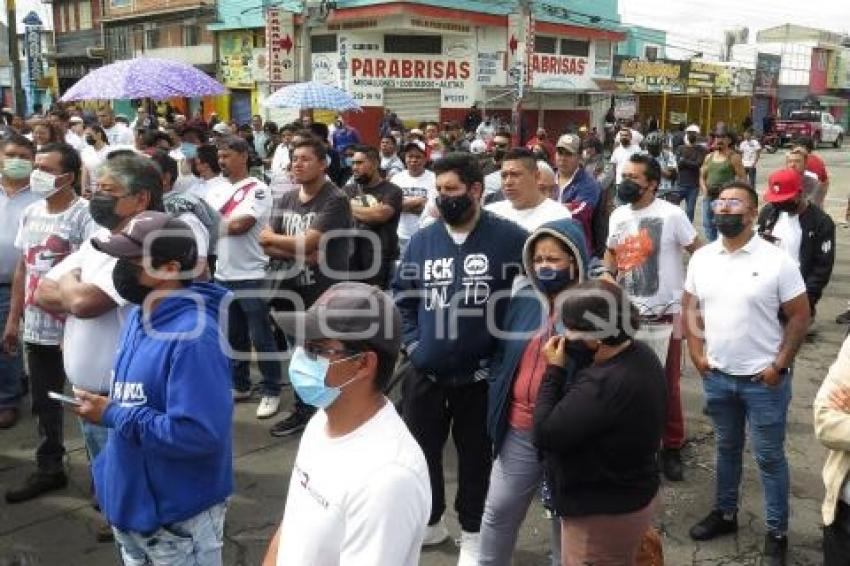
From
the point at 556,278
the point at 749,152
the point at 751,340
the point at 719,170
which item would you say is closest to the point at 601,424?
the point at 556,278

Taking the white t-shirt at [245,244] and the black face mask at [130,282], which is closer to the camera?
the black face mask at [130,282]

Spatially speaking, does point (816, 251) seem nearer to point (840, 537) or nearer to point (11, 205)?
point (840, 537)

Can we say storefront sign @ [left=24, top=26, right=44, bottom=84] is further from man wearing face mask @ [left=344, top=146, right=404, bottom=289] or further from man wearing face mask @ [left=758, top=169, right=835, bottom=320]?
man wearing face mask @ [left=758, top=169, right=835, bottom=320]

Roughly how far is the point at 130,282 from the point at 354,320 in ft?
3.42

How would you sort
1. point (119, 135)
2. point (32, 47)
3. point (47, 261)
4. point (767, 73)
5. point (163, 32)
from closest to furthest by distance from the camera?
point (47, 261), point (119, 135), point (32, 47), point (163, 32), point (767, 73)

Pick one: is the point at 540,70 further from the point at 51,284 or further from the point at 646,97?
the point at 51,284

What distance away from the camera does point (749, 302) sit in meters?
3.72

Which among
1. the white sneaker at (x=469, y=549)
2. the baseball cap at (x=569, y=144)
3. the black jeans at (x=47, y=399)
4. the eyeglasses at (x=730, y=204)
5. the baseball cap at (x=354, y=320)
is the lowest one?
the white sneaker at (x=469, y=549)

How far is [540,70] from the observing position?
29219 mm

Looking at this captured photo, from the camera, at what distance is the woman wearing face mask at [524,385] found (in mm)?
3109

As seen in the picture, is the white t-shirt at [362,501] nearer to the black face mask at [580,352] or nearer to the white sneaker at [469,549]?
the black face mask at [580,352]

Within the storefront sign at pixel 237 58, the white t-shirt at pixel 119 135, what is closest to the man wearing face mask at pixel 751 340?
the white t-shirt at pixel 119 135

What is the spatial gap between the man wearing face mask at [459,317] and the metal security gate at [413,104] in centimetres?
2186

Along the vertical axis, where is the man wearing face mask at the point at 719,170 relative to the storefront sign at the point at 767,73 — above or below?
below
